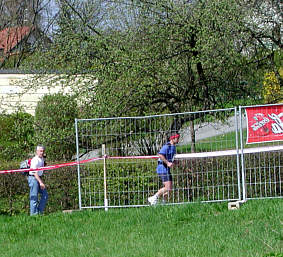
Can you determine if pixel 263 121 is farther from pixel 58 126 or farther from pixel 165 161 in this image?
pixel 58 126

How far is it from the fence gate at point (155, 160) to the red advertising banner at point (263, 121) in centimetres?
31

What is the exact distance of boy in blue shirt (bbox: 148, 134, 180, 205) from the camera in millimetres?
9695

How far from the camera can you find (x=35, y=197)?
33.6 ft

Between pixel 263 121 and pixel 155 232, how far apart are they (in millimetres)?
2861

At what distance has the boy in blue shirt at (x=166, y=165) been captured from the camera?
9.70 metres

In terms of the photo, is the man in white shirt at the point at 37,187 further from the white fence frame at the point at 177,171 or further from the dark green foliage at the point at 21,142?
the dark green foliage at the point at 21,142

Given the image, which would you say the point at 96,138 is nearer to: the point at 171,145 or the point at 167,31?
the point at 171,145

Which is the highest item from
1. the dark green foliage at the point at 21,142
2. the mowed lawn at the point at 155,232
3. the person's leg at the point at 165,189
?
the dark green foliage at the point at 21,142

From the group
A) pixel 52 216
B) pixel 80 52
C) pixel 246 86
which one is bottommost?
pixel 52 216

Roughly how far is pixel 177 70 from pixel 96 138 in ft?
7.80

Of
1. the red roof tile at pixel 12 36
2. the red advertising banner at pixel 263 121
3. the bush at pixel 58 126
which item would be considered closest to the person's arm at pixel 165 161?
the red advertising banner at pixel 263 121

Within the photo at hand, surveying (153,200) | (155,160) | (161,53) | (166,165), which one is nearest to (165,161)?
(166,165)

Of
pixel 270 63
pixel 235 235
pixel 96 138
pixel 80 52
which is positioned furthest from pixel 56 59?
pixel 235 235

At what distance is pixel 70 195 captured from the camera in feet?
36.5
